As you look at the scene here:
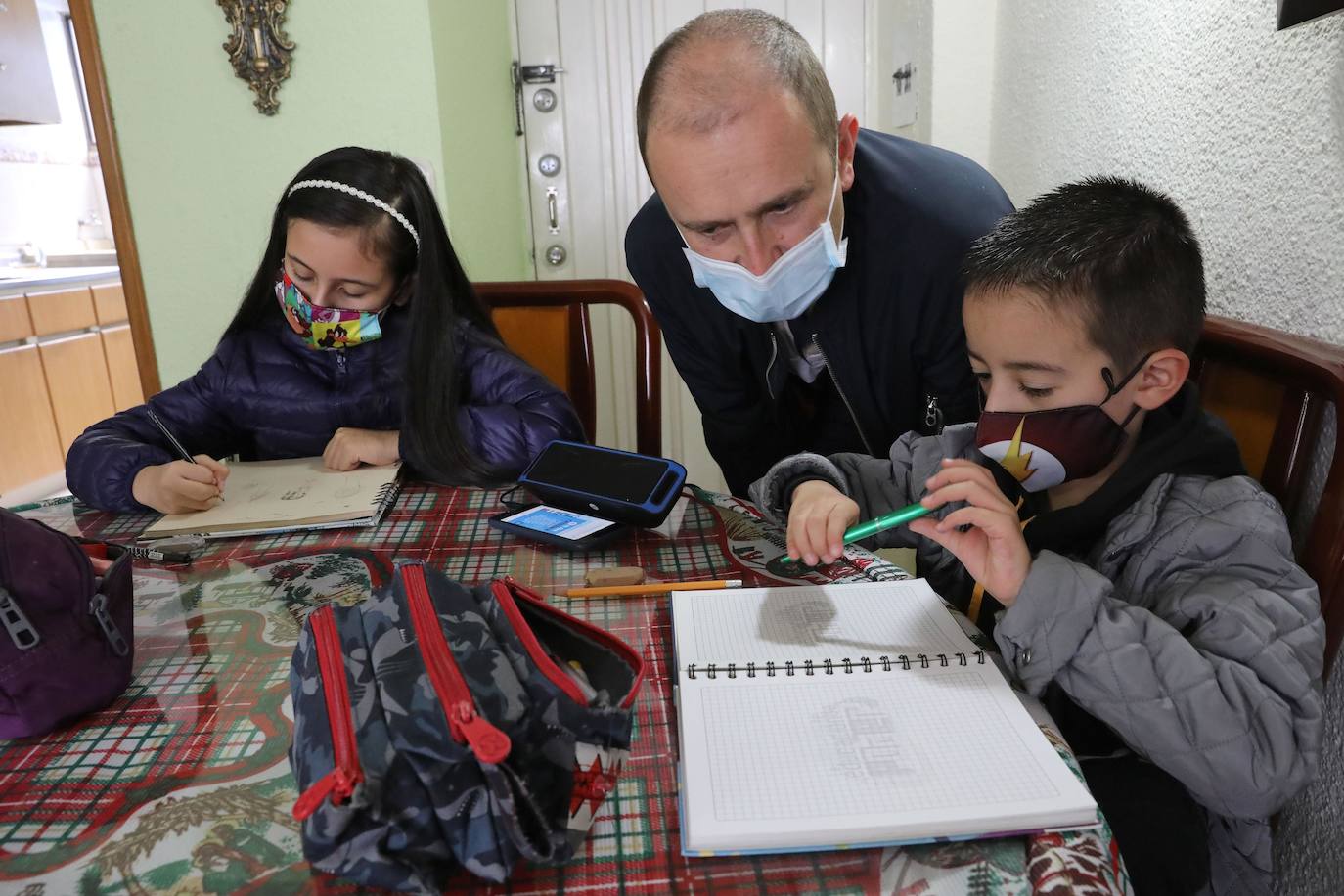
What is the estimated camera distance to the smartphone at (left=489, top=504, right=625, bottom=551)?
947mm

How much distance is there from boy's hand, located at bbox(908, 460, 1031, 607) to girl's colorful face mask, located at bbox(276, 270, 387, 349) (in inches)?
37.8

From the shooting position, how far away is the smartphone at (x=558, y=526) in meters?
0.95

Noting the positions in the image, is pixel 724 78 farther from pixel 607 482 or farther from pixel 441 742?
pixel 441 742

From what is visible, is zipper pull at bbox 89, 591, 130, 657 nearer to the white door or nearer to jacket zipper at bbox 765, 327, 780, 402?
jacket zipper at bbox 765, 327, 780, 402

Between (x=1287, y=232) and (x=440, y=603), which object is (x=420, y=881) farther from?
(x=1287, y=232)

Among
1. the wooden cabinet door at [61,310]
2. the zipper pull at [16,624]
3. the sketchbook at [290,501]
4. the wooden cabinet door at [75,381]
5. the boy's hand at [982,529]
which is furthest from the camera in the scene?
the wooden cabinet door at [75,381]

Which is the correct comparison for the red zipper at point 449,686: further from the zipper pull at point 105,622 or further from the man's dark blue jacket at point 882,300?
the man's dark blue jacket at point 882,300

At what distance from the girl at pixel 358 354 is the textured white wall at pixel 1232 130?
36.6 inches

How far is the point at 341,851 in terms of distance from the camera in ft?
1.54

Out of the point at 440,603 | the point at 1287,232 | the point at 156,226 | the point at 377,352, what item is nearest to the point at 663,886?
the point at 440,603

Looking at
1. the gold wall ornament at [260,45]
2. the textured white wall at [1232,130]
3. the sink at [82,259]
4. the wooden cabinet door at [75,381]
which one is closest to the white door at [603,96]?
the gold wall ornament at [260,45]

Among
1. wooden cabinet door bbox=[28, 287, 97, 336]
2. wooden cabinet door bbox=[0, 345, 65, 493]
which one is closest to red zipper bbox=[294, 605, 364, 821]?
wooden cabinet door bbox=[0, 345, 65, 493]

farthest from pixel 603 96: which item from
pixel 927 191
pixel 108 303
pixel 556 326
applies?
pixel 108 303

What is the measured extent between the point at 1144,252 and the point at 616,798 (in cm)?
74
